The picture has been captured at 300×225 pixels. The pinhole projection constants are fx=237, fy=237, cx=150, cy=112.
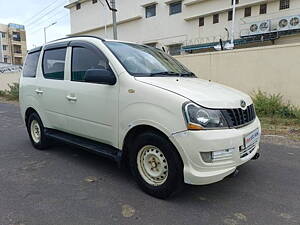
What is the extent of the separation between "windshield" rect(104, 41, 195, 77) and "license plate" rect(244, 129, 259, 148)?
4.27 feet

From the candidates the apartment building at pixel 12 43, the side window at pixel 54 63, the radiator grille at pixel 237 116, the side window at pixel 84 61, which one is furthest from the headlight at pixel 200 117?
the apartment building at pixel 12 43

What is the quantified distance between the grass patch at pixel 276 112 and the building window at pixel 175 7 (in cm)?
1776

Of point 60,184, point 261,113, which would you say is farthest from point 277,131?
point 60,184

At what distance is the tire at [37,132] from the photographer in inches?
179

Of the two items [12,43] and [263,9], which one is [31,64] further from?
[12,43]

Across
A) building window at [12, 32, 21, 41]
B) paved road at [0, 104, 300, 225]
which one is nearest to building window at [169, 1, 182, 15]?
paved road at [0, 104, 300, 225]

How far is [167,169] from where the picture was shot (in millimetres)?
2689

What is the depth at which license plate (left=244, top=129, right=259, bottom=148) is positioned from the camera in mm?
2711

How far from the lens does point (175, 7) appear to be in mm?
23703

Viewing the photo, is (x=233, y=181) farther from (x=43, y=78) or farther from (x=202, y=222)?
(x=43, y=78)

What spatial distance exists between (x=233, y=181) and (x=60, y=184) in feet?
7.77

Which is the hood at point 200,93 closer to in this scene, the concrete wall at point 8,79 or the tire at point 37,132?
the tire at point 37,132

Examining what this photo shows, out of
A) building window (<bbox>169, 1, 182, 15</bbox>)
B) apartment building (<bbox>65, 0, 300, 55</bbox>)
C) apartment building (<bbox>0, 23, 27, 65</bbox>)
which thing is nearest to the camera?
Answer: apartment building (<bbox>65, 0, 300, 55</bbox>)

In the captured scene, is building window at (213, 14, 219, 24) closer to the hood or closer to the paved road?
the paved road
